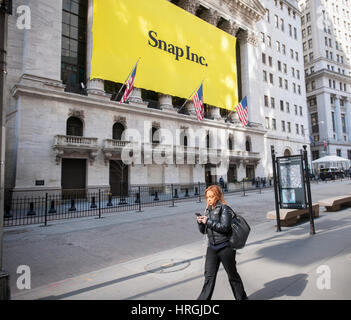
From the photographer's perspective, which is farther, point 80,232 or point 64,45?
point 64,45

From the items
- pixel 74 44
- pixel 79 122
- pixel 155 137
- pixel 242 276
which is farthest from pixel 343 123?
pixel 242 276

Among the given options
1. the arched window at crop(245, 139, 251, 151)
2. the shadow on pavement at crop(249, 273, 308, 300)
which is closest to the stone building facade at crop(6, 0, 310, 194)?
the arched window at crop(245, 139, 251, 151)

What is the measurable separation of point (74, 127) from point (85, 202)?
7.10 m

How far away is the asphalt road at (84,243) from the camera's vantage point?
529 cm

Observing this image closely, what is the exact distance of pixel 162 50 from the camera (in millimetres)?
25500

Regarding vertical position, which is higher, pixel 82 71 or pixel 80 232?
pixel 82 71

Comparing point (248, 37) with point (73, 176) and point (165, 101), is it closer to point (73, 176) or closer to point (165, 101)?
point (165, 101)

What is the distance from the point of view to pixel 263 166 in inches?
1549

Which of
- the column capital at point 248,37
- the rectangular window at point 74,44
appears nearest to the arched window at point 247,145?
the column capital at point 248,37

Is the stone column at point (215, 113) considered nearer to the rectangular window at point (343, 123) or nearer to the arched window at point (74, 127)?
the arched window at point (74, 127)

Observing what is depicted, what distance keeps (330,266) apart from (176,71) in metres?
25.6
